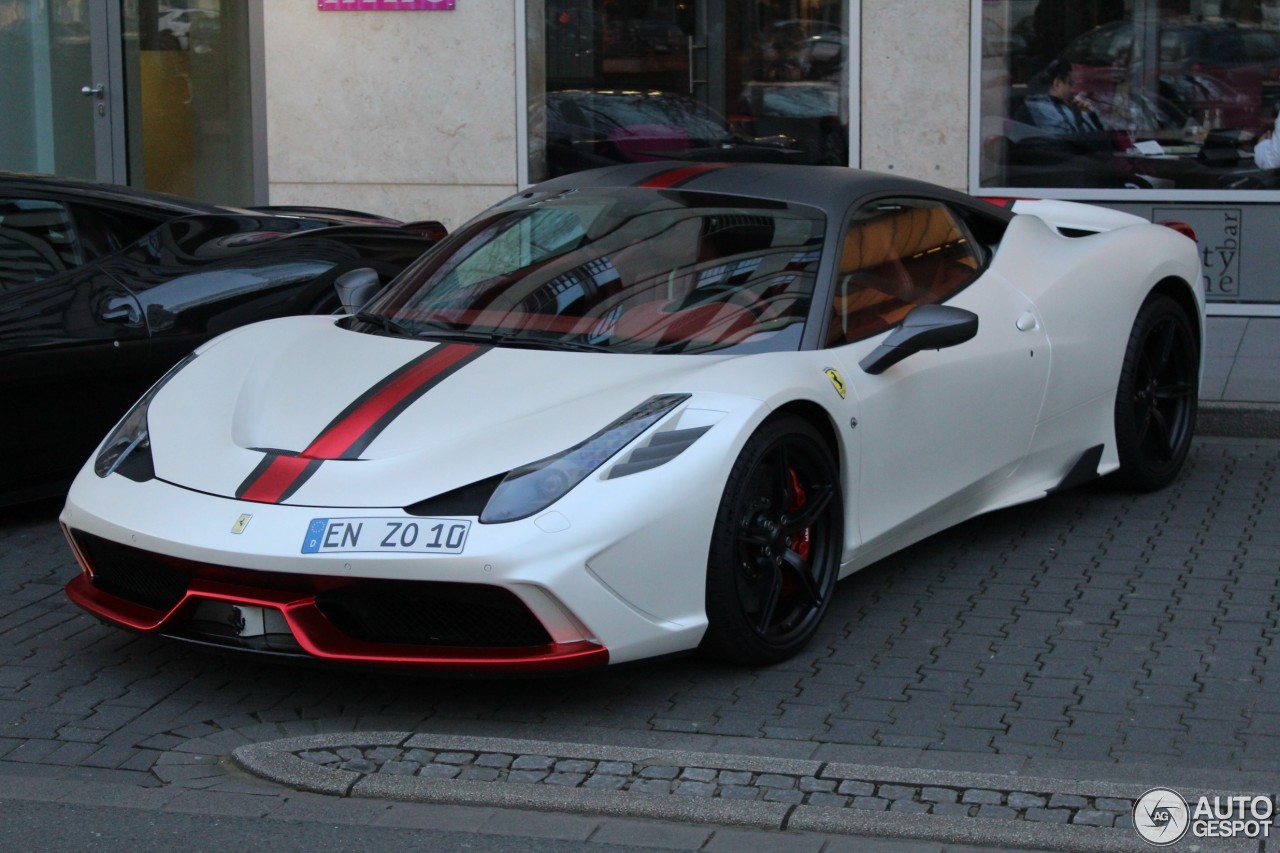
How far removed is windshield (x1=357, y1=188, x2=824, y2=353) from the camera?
4.94 meters

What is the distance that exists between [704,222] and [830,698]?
5.31 feet

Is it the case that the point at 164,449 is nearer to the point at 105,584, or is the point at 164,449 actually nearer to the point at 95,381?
the point at 105,584

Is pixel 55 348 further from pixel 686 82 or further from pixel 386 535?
pixel 686 82

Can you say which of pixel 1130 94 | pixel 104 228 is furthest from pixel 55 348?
pixel 1130 94

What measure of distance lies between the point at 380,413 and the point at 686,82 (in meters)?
7.56

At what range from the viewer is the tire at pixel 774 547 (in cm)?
438

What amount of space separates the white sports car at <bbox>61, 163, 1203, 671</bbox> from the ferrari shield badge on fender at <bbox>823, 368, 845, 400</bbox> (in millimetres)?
15

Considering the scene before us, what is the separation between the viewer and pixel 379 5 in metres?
11.6

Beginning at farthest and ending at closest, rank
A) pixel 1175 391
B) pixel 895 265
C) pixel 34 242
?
pixel 1175 391 → pixel 34 242 → pixel 895 265

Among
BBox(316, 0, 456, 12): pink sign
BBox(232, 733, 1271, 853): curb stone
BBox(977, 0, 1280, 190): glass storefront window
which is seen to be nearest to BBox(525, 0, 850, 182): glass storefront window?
BBox(316, 0, 456, 12): pink sign

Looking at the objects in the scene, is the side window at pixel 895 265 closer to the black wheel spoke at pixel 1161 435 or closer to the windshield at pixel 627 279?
the windshield at pixel 627 279

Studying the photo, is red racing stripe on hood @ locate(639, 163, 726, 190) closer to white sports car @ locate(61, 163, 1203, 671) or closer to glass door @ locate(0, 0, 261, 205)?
white sports car @ locate(61, 163, 1203, 671)

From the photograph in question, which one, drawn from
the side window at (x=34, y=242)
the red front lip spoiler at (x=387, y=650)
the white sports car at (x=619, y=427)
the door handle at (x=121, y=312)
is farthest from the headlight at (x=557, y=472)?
the side window at (x=34, y=242)

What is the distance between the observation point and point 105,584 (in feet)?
15.1
